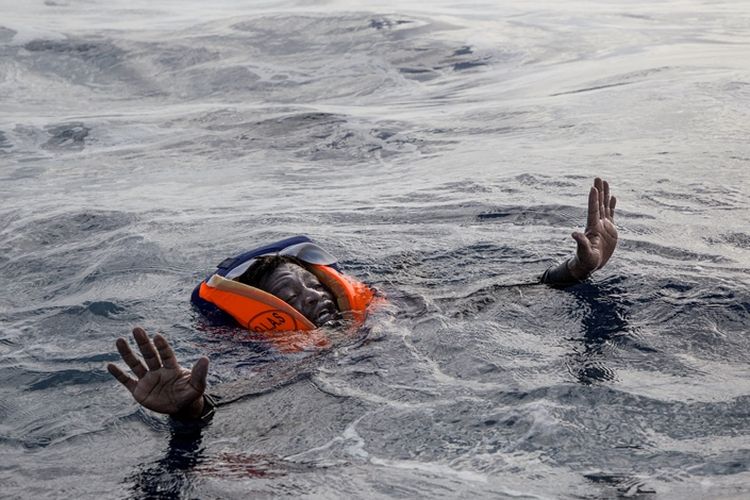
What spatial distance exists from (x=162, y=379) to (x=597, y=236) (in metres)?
2.94

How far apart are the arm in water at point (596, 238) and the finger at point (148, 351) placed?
271 centimetres

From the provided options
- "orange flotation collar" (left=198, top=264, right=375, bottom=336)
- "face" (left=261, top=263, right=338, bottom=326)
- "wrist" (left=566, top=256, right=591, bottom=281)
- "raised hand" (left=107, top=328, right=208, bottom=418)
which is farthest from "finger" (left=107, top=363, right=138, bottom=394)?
"wrist" (left=566, top=256, right=591, bottom=281)

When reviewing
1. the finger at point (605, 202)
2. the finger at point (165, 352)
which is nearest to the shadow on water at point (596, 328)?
the finger at point (605, 202)

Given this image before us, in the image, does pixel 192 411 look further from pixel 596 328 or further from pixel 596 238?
pixel 596 238

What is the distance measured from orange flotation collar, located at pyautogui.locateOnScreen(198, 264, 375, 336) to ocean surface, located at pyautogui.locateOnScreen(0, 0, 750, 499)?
0.58 ft

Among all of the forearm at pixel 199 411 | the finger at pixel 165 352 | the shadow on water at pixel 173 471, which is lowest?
the shadow on water at pixel 173 471

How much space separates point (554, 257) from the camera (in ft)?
22.4

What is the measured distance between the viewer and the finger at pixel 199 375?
3971 millimetres

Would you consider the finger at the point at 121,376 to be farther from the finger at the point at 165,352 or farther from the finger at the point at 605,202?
the finger at the point at 605,202

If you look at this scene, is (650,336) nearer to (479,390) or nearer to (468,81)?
(479,390)

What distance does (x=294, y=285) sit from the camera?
5871 millimetres

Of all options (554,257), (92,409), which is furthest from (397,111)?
(92,409)

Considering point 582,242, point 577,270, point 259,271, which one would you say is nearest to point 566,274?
point 577,270

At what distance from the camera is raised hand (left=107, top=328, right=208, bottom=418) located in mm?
3967
